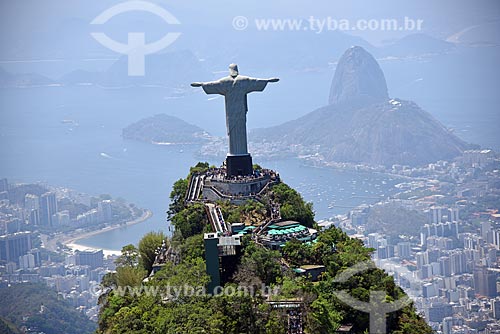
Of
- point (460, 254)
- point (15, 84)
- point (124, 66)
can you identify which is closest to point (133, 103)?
point (124, 66)

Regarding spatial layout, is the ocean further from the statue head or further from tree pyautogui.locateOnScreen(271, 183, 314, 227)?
tree pyautogui.locateOnScreen(271, 183, 314, 227)

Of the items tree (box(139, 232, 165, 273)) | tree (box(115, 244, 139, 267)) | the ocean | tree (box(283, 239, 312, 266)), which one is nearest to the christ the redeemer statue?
tree (box(139, 232, 165, 273))

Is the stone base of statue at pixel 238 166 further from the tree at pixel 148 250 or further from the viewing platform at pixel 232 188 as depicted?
the tree at pixel 148 250

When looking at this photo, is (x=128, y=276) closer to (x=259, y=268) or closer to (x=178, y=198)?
(x=259, y=268)

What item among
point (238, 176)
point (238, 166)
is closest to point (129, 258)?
point (238, 176)

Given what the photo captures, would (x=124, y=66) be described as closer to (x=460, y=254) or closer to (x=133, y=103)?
(x=133, y=103)
